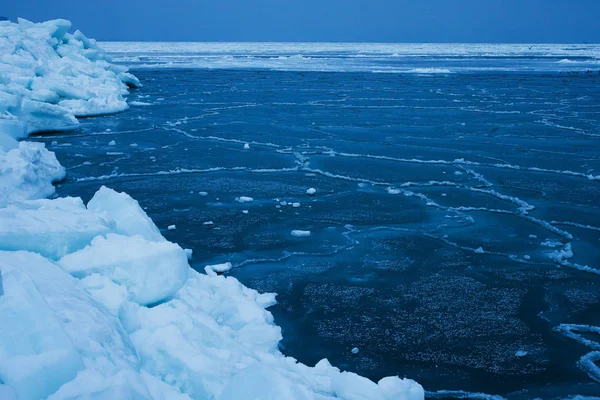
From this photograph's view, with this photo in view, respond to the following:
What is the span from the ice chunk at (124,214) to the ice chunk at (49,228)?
18 cm

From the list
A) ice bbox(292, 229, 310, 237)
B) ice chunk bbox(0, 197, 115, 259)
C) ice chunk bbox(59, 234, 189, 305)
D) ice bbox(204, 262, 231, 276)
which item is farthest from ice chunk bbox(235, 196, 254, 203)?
ice chunk bbox(59, 234, 189, 305)

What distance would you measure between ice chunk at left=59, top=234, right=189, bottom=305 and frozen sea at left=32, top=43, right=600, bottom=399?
872mm

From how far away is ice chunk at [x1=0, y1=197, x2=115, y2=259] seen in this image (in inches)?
129

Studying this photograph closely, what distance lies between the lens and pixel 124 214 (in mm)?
4406

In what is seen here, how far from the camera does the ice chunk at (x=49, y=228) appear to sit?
129 inches

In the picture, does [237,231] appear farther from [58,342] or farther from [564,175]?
[564,175]

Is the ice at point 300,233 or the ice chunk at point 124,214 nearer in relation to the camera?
the ice chunk at point 124,214

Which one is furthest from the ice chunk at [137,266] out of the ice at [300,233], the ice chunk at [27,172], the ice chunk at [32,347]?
the ice chunk at [27,172]

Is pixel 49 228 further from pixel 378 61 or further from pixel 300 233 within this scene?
pixel 378 61

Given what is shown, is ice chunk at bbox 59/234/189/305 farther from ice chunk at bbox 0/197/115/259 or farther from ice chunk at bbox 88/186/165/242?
ice chunk at bbox 88/186/165/242

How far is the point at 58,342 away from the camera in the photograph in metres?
2.15

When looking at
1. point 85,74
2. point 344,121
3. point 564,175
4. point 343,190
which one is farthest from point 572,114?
point 85,74

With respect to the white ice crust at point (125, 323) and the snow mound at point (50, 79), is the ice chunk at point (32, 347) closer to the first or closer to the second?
the white ice crust at point (125, 323)

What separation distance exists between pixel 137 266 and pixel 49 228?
2.07 ft
